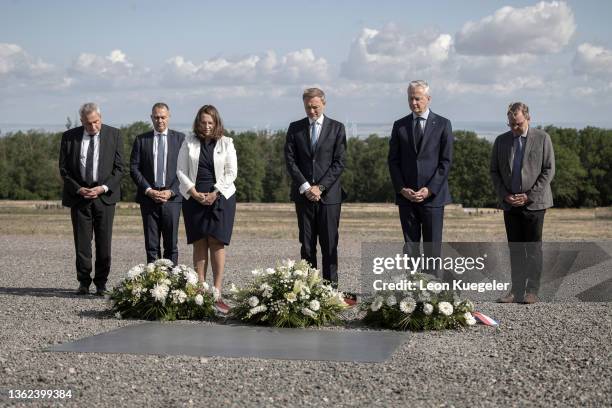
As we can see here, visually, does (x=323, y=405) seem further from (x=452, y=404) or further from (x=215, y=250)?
(x=215, y=250)

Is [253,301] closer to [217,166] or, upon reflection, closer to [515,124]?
[217,166]

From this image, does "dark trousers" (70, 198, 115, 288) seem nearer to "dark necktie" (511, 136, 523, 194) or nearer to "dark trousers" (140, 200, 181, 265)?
"dark trousers" (140, 200, 181, 265)

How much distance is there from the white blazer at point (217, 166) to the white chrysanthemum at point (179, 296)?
1.35 m

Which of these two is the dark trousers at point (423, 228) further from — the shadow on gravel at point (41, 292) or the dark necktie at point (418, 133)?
the shadow on gravel at point (41, 292)

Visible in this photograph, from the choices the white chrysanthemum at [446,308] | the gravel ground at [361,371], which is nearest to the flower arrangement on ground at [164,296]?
the gravel ground at [361,371]

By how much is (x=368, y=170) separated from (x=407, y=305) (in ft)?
241

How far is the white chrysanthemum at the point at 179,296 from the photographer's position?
9.74 metres

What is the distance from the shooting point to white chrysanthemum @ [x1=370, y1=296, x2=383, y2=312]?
30.3ft

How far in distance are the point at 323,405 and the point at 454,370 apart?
1450 millimetres

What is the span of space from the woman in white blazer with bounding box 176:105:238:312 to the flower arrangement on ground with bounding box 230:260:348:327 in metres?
1.10

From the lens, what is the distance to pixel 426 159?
415 inches

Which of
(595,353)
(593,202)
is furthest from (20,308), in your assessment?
(593,202)

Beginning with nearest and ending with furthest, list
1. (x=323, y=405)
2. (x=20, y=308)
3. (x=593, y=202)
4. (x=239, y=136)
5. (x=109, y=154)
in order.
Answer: (x=323, y=405)
(x=20, y=308)
(x=109, y=154)
(x=593, y=202)
(x=239, y=136)

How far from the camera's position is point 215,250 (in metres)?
10.7
